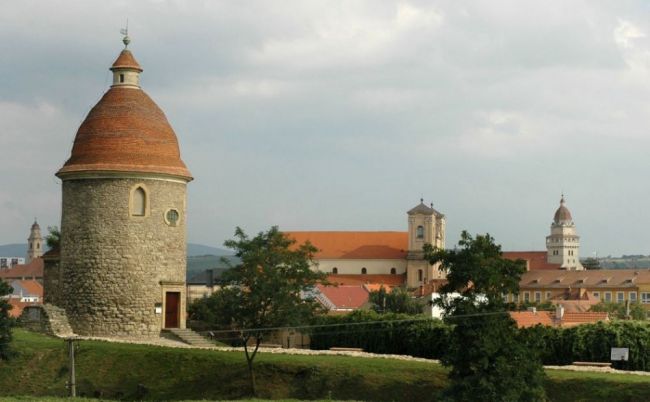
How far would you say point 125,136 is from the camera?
4519 centimetres

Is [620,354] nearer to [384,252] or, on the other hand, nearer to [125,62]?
[125,62]

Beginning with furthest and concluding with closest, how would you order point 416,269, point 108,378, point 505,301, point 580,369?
point 416,269 < point 108,378 < point 580,369 < point 505,301

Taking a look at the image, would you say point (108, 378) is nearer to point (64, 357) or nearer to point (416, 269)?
point (64, 357)

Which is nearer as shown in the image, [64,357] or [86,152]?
[64,357]

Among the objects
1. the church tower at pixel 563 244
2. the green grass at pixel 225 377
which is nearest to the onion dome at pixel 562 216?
the church tower at pixel 563 244

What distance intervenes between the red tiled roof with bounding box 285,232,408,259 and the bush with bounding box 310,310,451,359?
81581 mm

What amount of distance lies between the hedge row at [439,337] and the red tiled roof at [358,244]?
81616mm

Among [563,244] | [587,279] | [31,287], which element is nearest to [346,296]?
[587,279]

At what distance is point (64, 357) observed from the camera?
40188 millimetres

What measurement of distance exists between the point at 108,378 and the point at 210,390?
12.7 feet

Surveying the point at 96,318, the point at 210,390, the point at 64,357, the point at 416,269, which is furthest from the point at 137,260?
the point at 416,269

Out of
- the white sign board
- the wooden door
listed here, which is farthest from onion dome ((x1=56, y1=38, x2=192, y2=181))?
the white sign board

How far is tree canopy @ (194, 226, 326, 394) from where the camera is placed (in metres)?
39.7

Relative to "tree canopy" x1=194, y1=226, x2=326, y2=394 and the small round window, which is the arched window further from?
"tree canopy" x1=194, y1=226, x2=326, y2=394
